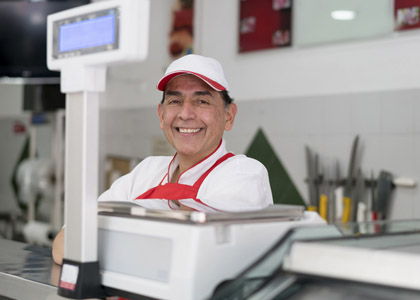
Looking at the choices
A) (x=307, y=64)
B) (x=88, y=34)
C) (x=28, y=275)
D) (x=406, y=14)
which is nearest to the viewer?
(x=88, y=34)

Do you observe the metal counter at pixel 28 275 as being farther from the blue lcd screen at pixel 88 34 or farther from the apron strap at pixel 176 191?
the blue lcd screen at pixel 88 34

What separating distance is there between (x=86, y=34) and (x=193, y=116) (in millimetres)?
529

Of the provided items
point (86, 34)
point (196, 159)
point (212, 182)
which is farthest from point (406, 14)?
point (86, 34)

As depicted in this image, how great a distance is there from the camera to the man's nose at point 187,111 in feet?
4.64

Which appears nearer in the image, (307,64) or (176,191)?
(176,191)

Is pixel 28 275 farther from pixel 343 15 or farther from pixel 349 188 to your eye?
pixel 343 15

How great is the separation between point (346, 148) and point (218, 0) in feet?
4.19

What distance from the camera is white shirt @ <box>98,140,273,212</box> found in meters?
1.23

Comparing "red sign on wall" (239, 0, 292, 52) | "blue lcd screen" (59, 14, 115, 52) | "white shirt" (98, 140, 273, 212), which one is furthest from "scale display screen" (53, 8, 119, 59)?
"red sign on wall" (239, 0, 292, 52)

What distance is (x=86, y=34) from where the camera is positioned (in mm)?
920

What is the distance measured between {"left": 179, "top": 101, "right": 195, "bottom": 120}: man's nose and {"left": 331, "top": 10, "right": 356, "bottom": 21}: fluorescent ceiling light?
1.73 metres

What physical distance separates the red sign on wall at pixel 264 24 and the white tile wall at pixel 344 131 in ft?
1.04

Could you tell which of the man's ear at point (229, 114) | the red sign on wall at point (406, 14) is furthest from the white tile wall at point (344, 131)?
the man's ear at point (229, 114)

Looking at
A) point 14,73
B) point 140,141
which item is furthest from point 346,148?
point 14,73
